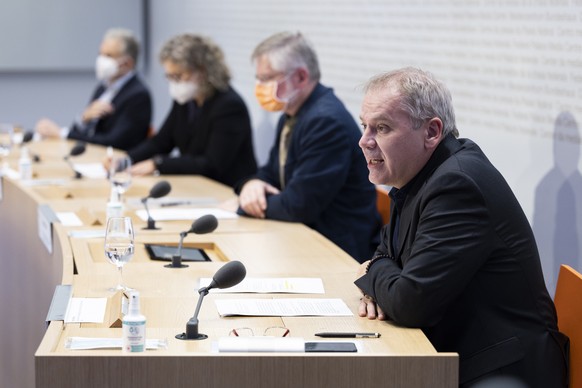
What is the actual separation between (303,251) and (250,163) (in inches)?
90.2

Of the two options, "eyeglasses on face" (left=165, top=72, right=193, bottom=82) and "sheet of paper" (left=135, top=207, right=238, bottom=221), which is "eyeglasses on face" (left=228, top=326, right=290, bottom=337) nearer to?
"sheet of paper" (left=135, top=207, right=238, bottom=221)

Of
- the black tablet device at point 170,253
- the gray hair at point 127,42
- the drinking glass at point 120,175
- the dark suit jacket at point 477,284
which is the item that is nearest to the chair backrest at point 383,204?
the black tablet device at point 170,253

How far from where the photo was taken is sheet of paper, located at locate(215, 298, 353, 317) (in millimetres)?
2387

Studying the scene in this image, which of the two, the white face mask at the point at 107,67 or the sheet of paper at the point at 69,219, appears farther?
the white face mask at the point at 107,67

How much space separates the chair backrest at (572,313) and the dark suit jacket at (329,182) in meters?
1.42

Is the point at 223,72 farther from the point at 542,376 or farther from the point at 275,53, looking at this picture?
the point at 542,376

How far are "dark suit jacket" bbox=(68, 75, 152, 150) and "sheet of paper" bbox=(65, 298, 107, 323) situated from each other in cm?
424

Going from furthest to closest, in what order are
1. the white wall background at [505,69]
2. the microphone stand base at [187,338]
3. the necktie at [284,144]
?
the necktie at [284,144], the white wall background at [505,69], the microphone stand base at [187,338]

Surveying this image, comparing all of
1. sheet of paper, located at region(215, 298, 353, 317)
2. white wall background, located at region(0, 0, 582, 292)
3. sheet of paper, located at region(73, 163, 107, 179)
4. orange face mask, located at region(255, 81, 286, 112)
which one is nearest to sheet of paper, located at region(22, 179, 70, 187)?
sheet of paper, located at region(73, 163, 107, 179)

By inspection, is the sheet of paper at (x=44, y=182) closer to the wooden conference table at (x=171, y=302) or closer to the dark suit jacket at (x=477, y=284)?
the wooden conference table at (x=171, y=302)

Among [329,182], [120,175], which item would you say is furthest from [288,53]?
[120,175]

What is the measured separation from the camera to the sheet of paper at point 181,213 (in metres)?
3.75

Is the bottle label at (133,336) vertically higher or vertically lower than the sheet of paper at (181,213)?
higher

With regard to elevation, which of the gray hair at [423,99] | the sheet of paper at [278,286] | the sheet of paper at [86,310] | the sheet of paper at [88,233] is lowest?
the sheet of paper at [88,233]
